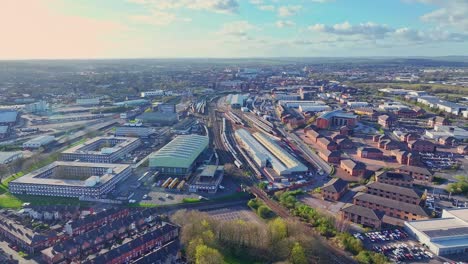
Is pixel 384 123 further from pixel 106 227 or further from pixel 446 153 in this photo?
pixel 106 227

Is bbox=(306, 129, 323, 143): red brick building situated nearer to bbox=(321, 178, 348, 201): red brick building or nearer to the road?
the road

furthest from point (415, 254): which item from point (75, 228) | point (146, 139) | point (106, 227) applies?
point (146, 139)

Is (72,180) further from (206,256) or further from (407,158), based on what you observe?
(407,158)

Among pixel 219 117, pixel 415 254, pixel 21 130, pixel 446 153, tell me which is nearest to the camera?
pixel 415 254

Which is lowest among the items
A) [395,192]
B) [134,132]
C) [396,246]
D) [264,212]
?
[396,246]

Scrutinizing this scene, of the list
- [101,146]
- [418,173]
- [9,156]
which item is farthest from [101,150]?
[418,173]

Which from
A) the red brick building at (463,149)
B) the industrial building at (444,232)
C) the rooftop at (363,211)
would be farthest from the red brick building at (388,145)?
the rooftop at (363,211)
